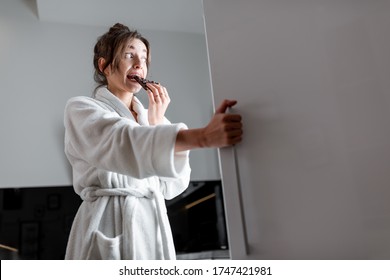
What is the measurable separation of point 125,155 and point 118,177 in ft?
0.44

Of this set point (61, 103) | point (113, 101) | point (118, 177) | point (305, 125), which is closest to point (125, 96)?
point (113, 101)

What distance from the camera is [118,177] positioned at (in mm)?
733

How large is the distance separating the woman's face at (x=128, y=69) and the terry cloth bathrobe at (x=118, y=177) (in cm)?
5

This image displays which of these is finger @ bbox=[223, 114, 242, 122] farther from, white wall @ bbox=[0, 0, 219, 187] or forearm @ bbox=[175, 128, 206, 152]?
white wall @ bbox=[0, 0, 219, 187]

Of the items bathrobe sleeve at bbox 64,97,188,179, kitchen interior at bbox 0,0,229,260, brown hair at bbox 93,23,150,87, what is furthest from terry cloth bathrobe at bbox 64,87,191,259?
kitchen interior at bbox 0,0,229,260

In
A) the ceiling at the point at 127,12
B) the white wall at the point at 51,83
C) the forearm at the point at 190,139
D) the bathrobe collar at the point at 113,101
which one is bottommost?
the forearm at the point at 190,139

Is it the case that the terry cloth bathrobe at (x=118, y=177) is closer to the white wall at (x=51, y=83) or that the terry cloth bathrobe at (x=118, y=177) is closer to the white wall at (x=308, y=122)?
the white wall at (x=308, y=122)

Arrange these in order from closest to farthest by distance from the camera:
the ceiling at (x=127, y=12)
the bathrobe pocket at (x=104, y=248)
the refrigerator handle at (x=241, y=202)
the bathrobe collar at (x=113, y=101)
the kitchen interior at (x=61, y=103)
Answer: the refrigerator handle at (x=241, y=202)
the bathrobe pocket at (x=104, y=248)
the bathrobe collar at (x=113, y=101)
the kitchen interior at (x=61, y=103)
the ceiling at (x=127, y=12)

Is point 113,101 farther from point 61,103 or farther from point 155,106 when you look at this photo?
point 61,103

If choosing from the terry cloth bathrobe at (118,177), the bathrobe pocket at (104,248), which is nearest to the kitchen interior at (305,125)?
the terry cloth bathrobe at (118,177)

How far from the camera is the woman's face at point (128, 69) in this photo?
0.83 m

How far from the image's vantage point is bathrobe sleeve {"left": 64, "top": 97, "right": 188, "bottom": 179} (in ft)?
1.91

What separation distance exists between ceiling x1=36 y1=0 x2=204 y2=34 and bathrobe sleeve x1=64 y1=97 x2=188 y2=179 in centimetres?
107

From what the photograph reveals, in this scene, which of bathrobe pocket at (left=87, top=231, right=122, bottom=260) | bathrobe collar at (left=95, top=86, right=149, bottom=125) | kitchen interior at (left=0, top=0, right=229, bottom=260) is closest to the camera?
bathrobe pocket at (left=87, top=231, right=122, bottom=260)
